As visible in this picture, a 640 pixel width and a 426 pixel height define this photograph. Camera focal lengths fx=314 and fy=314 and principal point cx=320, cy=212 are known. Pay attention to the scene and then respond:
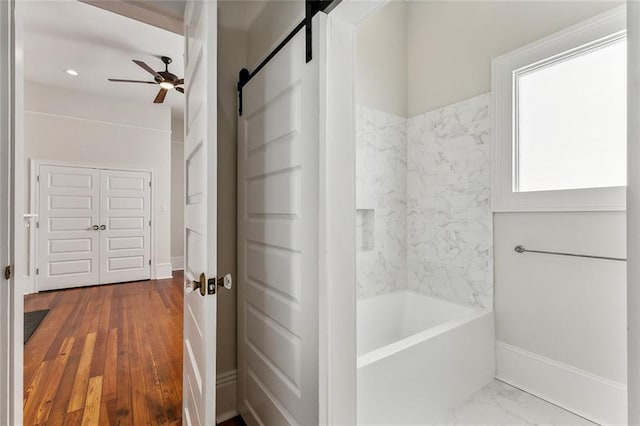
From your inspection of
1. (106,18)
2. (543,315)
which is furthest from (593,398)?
(106,18)

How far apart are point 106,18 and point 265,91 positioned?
261 cm

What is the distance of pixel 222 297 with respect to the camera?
69.1 inches

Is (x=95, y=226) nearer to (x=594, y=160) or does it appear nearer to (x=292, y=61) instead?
(x=292, y=61)

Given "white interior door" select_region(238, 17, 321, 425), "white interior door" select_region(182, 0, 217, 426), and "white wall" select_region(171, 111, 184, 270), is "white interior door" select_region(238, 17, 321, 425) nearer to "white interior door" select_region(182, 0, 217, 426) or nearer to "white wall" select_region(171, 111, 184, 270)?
"white interior door" select_region(182, 0, 217, 426)

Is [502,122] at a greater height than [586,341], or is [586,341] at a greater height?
[502,122]

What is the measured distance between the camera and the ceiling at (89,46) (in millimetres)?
2883

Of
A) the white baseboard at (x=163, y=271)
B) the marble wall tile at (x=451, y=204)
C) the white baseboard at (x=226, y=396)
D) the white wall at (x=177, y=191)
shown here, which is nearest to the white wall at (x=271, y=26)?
the marble wall tile at (x=451, y=204)

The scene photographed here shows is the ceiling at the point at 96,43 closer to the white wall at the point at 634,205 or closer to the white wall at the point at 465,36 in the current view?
the white wall at the point at 465,36

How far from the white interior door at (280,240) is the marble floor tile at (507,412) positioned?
97 cm

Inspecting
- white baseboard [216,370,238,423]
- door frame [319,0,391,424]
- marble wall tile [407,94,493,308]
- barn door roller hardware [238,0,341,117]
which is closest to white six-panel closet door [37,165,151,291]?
white baseboard [216,370,238,423]

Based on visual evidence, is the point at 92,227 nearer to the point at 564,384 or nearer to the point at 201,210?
the point at 201,210

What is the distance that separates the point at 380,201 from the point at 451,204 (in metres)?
0.54

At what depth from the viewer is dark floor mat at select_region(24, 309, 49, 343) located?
2863 mm

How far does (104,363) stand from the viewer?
2.32 m
